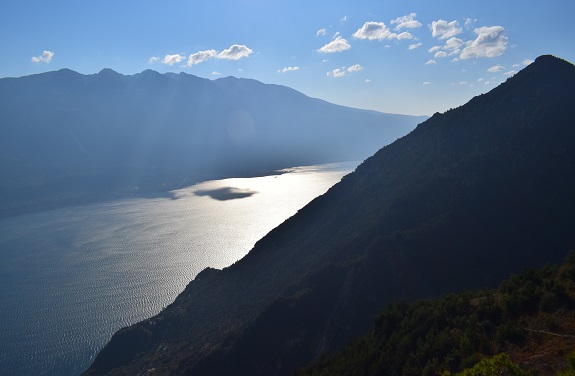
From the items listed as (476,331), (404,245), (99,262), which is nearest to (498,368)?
(476,331)

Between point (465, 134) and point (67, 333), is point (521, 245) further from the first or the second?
point (67, 333)

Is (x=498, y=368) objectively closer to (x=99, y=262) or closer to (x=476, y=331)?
(x=476, y=331)

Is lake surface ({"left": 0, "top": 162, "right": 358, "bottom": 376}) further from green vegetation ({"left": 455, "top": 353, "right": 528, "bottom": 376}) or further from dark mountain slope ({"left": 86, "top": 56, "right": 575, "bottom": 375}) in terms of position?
green vegetation ({"left": 455, "top": 353, "right": 528, "bottom": 376})

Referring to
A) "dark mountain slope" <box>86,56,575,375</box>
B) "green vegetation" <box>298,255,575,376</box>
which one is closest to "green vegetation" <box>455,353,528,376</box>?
"green vegetation" <box>298,255,575,376</box>

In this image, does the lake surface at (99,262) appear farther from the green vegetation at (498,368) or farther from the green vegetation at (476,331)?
the green vegetation at (498,368)

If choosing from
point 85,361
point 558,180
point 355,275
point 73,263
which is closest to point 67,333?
point 85,361

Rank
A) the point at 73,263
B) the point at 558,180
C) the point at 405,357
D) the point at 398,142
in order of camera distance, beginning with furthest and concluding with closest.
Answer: the point at 73,263, the point at 398,142, the point at 558,180, the point at 405,357
